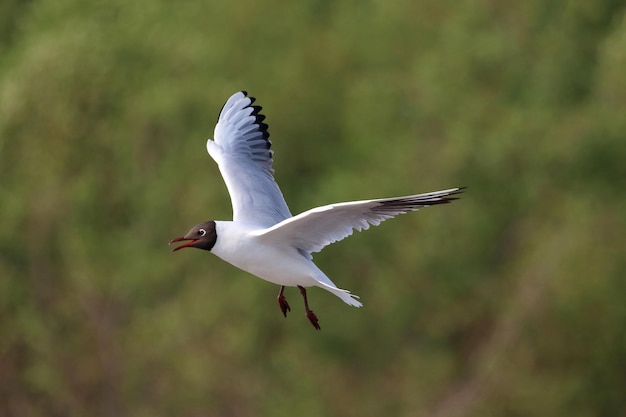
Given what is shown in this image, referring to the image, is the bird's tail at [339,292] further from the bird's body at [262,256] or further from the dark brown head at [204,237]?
the dark brown head at [204,237]

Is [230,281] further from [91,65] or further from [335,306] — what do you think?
[91,65]

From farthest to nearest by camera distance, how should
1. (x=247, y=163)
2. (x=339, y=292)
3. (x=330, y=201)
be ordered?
1. (x=330, y=201)
2. (x=247, y=163)
3. (x=339, y=292)

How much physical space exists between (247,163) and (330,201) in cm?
934

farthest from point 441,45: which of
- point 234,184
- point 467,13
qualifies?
point 234,184

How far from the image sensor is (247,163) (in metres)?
7.32

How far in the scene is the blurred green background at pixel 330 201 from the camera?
14.4 metres

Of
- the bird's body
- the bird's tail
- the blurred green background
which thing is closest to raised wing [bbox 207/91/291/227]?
the bird's body

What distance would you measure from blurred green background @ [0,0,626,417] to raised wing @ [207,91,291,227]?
679 centimetres

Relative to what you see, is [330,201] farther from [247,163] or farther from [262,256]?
[262,256]

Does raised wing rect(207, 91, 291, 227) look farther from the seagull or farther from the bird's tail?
the bird's tail

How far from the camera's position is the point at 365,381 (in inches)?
612

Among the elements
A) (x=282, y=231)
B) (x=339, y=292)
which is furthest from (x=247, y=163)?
(x=339, y=292)

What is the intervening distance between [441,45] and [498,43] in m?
1.20

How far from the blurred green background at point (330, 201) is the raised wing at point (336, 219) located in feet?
25.6
